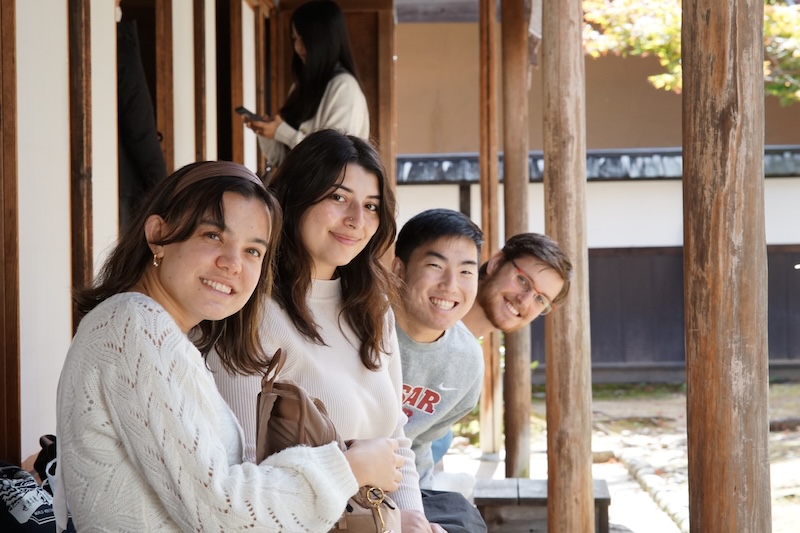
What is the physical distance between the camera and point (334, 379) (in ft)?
7.64

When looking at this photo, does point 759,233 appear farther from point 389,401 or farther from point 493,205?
point 493,205

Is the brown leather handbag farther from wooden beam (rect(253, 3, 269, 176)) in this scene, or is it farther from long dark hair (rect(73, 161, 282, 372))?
wooden beam (rect(253, 3, 269, 176))

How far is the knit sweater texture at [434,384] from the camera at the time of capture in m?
3.03

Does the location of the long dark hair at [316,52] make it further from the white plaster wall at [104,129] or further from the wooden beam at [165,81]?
the white plaster wall at [104,129]

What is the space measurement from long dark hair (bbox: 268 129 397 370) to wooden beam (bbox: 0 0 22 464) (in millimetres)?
756

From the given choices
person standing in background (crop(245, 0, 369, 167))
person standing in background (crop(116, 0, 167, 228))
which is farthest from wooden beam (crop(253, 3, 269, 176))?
person standing in background (crop(116, 0, 167, 228))

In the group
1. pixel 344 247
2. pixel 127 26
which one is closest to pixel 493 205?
pixel 127 26

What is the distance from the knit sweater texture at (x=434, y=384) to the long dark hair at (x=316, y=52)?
5.02 ft

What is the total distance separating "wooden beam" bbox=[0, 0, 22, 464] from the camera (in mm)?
2697

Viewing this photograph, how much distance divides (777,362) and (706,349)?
9.18 meters

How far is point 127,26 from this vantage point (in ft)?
14.3

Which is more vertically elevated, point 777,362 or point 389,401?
point 389,401

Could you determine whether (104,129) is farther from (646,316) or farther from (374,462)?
(646,316)

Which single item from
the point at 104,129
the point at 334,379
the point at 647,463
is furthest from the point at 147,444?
the point at 647,463
